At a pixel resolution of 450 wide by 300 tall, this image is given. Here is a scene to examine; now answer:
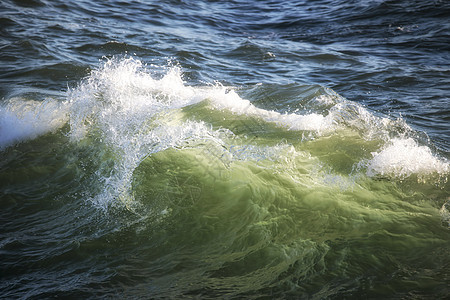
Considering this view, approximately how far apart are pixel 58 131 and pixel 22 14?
7351 millimetres

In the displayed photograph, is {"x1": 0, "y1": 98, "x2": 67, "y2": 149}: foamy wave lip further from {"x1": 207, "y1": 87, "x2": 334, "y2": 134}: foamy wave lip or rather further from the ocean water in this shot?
{"x1": 207, "y1": 87, "x2": 334, "y2": 134}: foamy wave lip

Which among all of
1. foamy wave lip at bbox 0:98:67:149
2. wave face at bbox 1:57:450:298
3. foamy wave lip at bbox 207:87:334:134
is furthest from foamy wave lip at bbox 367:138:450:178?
foamy wave lip at bbox 0:98:67:149

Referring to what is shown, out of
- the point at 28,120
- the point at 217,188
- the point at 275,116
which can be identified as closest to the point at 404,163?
the point at 275,116

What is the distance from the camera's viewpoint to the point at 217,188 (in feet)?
13.6

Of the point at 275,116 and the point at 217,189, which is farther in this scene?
the point at 275,116

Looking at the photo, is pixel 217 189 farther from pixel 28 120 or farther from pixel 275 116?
pixel 28 120

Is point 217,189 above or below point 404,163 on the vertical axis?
below

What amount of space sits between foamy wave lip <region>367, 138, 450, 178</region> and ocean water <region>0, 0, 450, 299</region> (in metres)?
0.02

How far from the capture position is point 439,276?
118 inches

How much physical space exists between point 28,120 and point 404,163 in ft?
15.3

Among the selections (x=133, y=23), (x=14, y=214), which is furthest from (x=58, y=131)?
(x=133, y=23)

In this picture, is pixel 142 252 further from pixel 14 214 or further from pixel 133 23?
pixel 133 23

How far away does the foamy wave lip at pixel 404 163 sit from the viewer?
4.18 meters

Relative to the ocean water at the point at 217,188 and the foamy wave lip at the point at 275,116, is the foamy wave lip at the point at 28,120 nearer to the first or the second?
the ocean water at the point at 217,188
